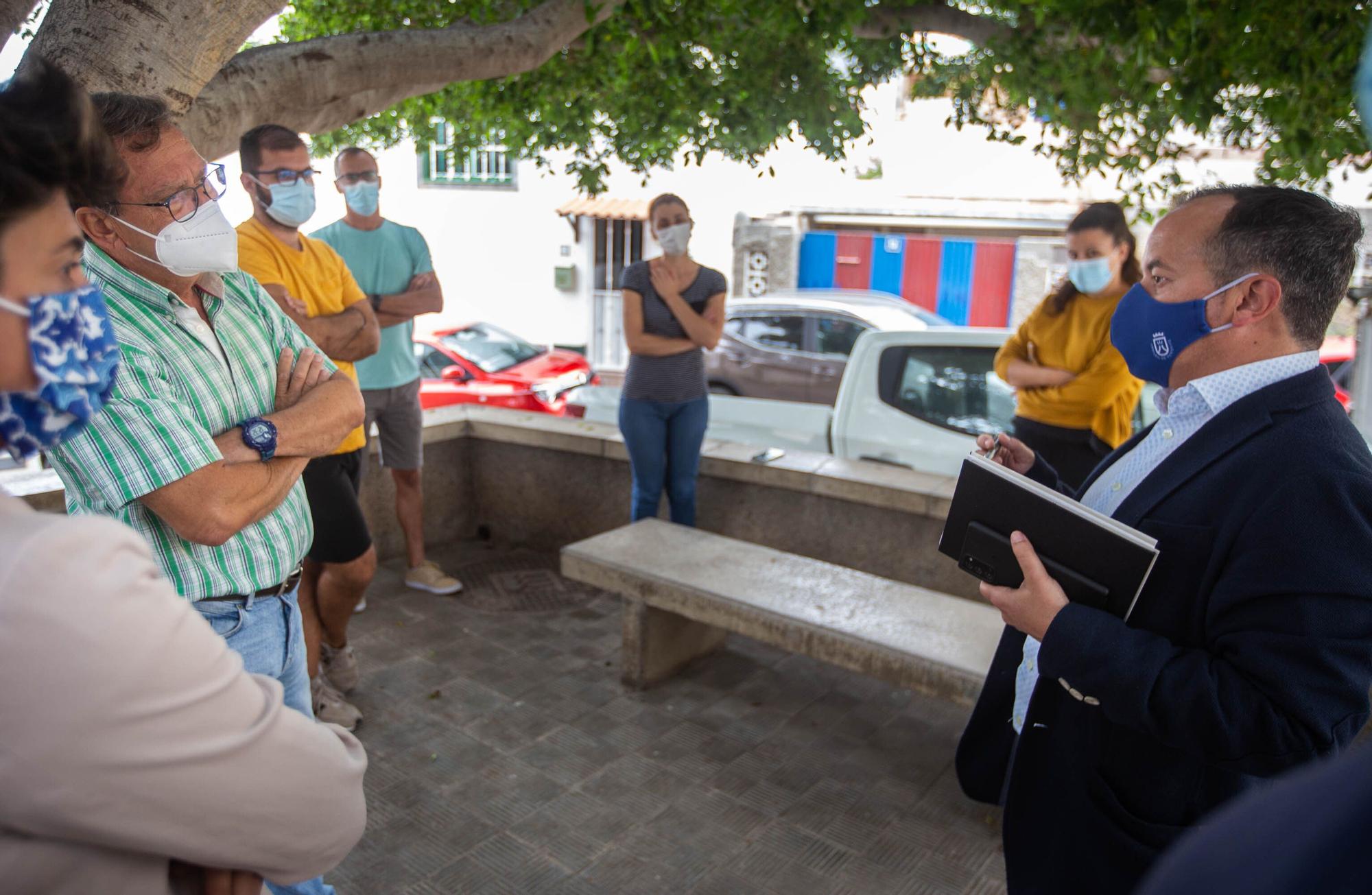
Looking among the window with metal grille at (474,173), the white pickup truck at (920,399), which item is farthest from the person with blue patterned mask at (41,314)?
the window with metal grille at (474,173)

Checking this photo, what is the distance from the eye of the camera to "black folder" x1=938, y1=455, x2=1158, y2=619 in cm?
171

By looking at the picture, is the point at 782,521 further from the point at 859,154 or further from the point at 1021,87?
the point at 859,154

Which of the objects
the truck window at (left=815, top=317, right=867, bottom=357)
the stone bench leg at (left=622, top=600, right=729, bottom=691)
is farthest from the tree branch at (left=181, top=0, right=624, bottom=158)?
the truck window at (left=815, top=317, right=867, bottom=357)

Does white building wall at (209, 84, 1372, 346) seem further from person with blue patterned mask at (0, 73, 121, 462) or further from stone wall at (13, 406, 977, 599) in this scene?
person with blue patterned mask at (0, 73, 121, 462)

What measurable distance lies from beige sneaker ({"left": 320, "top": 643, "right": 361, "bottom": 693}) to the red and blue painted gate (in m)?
15.6

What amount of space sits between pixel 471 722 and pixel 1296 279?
3343 millimetres

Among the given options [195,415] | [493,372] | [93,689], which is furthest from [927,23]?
[493,372]

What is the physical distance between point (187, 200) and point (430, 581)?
3439 mm

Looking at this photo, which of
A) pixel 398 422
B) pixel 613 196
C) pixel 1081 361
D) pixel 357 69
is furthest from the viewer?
pixel 613 196

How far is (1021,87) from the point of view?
247 inches

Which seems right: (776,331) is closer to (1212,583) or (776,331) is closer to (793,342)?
(793,342)

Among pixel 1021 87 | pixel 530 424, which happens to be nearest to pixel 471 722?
pixel 530 424

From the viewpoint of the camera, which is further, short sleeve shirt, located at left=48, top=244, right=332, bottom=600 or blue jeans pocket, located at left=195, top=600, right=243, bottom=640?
blue jeans pocket, located at left=195, top=600, right=243, bottom=640

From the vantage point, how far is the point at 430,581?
17.4 ft
